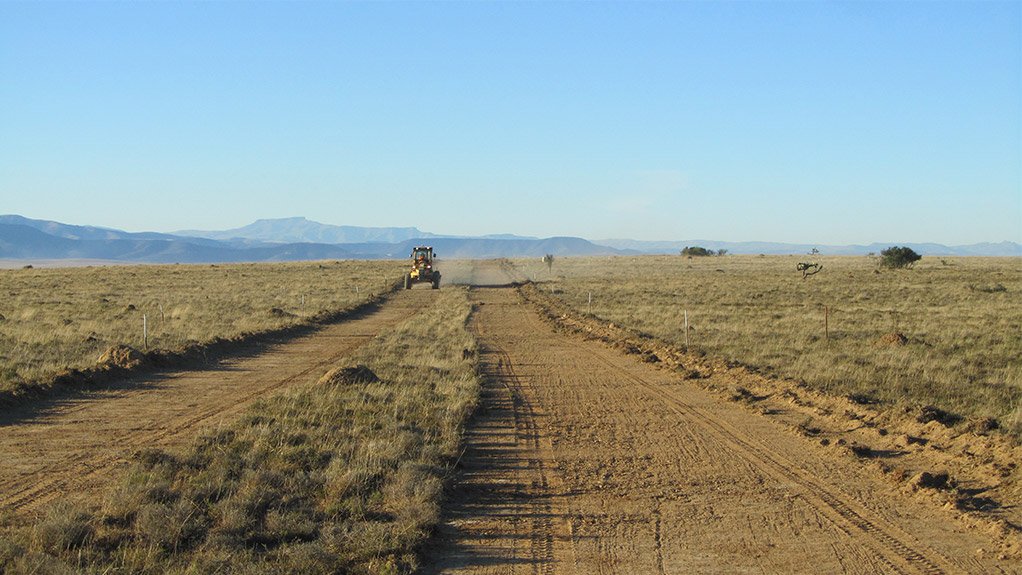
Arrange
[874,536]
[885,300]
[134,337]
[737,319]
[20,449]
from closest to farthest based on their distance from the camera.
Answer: [874,536], [20,449], [134,337], [737,319], [885,300]

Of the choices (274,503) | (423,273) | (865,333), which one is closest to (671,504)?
(274,503)

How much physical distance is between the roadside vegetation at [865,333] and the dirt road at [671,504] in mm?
3816

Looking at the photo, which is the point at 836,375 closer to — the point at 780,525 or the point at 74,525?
the point at 780,525

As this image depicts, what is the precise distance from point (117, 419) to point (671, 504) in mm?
8299

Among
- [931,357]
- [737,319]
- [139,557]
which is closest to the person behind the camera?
[139,557]

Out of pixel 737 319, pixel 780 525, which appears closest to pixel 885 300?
pixel 737 319

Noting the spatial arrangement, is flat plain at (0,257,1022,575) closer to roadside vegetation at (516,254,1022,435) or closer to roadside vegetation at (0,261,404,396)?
roadside vegetation at (516,254,1022,435)

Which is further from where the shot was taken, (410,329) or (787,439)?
(410,329)

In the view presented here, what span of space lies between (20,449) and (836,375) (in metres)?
13.9

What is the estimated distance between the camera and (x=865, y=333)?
81.1ft

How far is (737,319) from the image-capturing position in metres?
29.8

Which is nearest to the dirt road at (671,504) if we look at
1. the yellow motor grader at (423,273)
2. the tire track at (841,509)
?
the tire track at (841,509)

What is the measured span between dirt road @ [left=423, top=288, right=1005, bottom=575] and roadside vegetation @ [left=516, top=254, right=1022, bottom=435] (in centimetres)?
382

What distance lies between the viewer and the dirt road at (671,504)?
7062 millimetres
